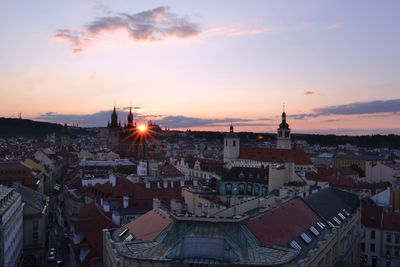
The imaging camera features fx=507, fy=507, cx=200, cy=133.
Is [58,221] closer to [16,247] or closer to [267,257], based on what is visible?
[16,247]

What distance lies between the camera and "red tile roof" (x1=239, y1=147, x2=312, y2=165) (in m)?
129

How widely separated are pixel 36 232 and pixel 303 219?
33581 mm

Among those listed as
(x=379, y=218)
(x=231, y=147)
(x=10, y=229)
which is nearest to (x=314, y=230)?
(x=379, y=218)

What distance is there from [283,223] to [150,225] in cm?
920

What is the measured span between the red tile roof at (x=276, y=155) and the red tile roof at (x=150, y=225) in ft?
300

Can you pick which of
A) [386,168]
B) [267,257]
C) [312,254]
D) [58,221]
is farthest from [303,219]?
[386,168]

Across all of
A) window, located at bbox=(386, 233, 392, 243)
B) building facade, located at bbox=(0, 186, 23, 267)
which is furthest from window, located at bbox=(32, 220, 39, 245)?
window, located at bbox=(386, 233, 392, 243)

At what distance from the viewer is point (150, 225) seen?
35.1 m

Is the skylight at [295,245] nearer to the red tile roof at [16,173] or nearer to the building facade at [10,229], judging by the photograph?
the building facade at [10,229]

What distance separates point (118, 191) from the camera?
65.1m

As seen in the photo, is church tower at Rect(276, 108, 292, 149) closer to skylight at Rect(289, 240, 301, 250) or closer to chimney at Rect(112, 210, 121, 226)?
chimney at Rect(112, 210, 121, 226)

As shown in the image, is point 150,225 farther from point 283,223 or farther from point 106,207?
point 106,207

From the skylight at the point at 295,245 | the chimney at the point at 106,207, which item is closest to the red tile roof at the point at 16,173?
the chimney at the point at 106,207

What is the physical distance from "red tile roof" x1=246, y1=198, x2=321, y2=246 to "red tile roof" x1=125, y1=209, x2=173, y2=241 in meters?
5.73
